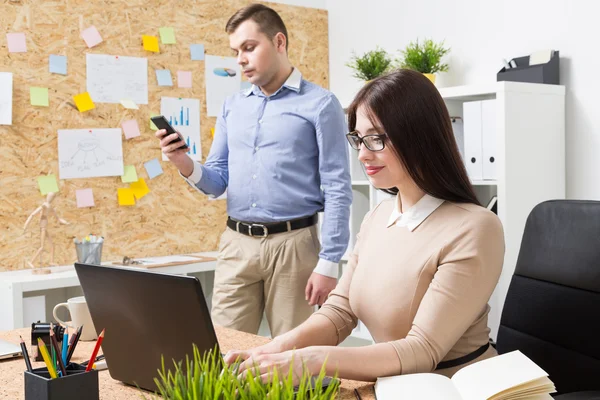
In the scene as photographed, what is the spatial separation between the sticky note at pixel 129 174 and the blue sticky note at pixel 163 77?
418 millimetres

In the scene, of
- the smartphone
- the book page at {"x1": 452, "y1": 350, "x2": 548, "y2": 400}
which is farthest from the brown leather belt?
the book page at {"x1": 452, "y1": 350, "x2": 548, "y2": 400}

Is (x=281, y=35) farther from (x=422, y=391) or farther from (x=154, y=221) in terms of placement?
(x=422, y=391)

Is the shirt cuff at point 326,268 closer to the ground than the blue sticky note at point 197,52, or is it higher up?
closer to the ground

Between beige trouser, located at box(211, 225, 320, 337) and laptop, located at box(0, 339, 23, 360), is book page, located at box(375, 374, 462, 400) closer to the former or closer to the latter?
laptop, located at box(0, 339, 23, 360)

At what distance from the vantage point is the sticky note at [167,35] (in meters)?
3.29

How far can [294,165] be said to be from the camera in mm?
2270

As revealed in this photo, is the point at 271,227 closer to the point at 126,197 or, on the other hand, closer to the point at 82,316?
the point at 82,316

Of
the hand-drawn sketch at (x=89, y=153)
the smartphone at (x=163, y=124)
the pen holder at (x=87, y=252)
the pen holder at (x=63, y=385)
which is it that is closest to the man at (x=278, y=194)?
the smartphone at (x=163, y=124)

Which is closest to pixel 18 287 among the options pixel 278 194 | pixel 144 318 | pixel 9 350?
pixel 278 194

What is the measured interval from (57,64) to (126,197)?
644mm

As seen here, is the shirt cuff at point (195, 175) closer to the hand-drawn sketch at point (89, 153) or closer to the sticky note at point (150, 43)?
the hand-drawn sketch at point (89, 153)

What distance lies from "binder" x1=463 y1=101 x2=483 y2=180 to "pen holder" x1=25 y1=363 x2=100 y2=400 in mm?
2100

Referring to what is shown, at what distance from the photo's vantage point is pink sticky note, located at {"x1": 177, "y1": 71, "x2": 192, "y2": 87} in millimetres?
3352

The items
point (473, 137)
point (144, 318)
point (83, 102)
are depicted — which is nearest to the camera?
point (144, 318)
